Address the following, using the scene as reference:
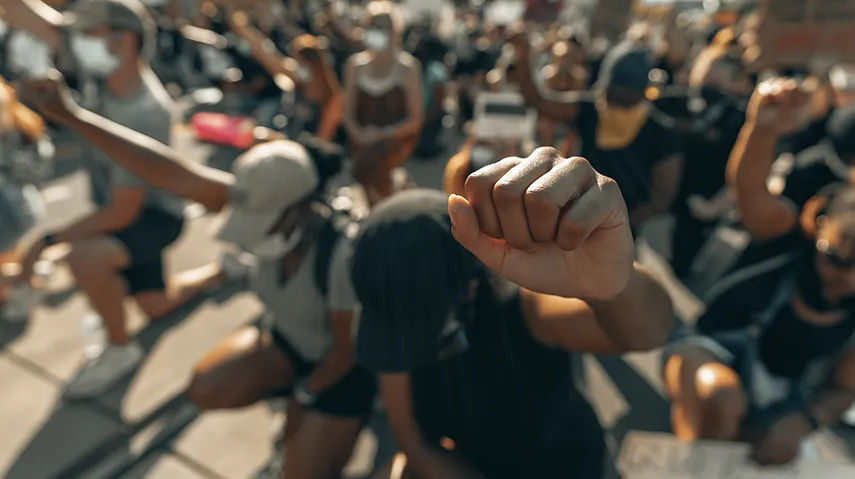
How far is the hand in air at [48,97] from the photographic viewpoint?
1.72 metres

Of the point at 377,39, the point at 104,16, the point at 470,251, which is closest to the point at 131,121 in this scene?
the point at 104,16

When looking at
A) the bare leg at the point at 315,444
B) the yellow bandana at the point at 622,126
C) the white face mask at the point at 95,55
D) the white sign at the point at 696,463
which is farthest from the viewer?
the yellow bandana at the point at 622,126

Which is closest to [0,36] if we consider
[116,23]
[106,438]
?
[116,23]

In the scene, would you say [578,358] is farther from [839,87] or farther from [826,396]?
[839,87]

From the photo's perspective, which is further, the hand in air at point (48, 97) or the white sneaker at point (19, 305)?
the white sneaker at point (19, 305)

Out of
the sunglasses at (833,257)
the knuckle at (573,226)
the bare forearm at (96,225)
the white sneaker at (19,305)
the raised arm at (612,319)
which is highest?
the knuckle at (573,226)

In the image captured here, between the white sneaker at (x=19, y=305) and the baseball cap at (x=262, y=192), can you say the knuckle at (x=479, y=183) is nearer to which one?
the baseball cap at (x=262, y=192)

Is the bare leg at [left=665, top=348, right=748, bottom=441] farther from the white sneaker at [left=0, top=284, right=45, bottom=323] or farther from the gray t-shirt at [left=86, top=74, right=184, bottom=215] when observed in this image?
the white sneaker at [left=0, top=284, right=45, bottom=323]

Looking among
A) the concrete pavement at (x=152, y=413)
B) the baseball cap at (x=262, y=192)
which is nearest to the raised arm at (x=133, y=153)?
the baseball cap at (x=262, y=192)

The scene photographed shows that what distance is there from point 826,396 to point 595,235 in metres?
1.67

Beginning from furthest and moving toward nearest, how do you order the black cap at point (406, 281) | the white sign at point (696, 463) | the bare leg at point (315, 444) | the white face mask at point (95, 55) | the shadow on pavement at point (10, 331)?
the shadow on pavement at point (10, 331)
the white face mask at point (95, 55)
the bare leg at point (315, 444)
the white sign at point (696, 463)
the black cap at point (406, 281)

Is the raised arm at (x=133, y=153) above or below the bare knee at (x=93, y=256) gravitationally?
above

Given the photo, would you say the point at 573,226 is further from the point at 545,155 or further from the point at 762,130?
the point at 762,130

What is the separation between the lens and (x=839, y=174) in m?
2.17
